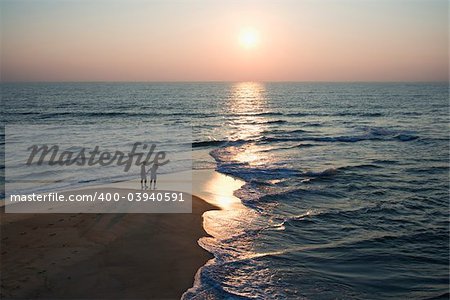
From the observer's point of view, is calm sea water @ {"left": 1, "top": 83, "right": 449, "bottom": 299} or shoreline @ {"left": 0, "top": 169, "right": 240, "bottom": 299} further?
calm sea water @ {"left": 1, "top": 83, "right": 449, "bottom": 299}

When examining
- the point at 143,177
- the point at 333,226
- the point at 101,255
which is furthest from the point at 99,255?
the point at 143,177

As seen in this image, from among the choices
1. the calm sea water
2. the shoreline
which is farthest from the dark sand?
the calm sea water

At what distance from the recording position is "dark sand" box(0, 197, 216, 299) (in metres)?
8.18

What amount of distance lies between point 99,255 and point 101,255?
5cm

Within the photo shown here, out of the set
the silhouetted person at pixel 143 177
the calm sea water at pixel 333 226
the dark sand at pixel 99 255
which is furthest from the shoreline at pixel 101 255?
the silhouetted person at pixel 143 177

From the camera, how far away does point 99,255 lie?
9727mm

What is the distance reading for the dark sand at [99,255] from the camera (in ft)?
26.8

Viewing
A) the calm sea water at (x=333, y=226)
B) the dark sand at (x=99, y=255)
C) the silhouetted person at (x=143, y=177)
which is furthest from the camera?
the silhouetted person at (x=143, y=177)

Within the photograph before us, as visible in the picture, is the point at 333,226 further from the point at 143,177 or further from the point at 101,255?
the point at 143,177

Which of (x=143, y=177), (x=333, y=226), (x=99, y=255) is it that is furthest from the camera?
A: (x=143, y=177)

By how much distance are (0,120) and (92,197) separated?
121 ft

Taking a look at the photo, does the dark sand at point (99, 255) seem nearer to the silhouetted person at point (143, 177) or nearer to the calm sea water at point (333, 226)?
the calm sea water at point (333, 226)

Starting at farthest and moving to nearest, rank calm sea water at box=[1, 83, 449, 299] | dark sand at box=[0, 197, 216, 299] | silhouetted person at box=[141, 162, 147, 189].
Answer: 1. silhouetted person at box=[141, 162, 147, 189]
2. calm sea water at box=[1, 83, 449, 299]
3. dark sand at box=[0, 197, 216, 299]

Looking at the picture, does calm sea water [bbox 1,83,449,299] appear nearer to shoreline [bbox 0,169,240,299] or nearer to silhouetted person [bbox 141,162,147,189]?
shoreline [bbox 0,169,240,299]
